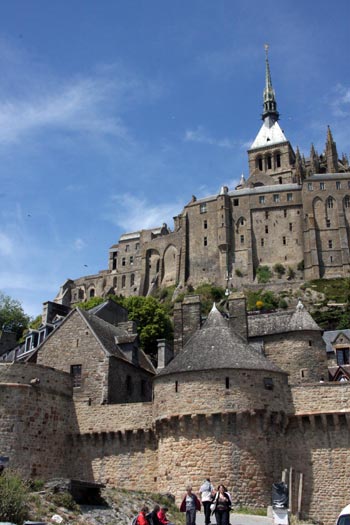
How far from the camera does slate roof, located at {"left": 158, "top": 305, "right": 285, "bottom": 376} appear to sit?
2972 cm

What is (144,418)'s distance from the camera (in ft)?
105

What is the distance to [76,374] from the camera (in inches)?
1391

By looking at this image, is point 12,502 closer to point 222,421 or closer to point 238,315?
point 222,421

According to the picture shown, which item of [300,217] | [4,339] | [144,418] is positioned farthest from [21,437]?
[300,217]

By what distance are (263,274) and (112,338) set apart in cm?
7355

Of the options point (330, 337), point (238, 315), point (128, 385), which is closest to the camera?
point (128, 385)

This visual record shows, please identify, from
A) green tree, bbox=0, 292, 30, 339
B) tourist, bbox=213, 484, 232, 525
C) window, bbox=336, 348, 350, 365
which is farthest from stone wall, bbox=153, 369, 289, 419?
green tree, bbox=0, 292, 30, 339

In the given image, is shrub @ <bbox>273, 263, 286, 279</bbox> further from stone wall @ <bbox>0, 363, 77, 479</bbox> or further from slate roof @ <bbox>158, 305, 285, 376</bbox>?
stone wall @ <bbox>0, 363, 77, 479</bbox>

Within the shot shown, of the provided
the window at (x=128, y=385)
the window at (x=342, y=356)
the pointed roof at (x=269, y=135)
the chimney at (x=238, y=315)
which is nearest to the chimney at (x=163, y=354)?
the window at (x=128, y=385)

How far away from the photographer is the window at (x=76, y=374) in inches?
1379

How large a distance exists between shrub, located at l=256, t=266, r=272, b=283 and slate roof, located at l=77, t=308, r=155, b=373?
226 ft

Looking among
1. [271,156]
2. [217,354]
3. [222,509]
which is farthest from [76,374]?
[271,156]

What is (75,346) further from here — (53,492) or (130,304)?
(130,304)

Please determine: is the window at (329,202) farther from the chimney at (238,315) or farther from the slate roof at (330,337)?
the chimney at (238,315)
